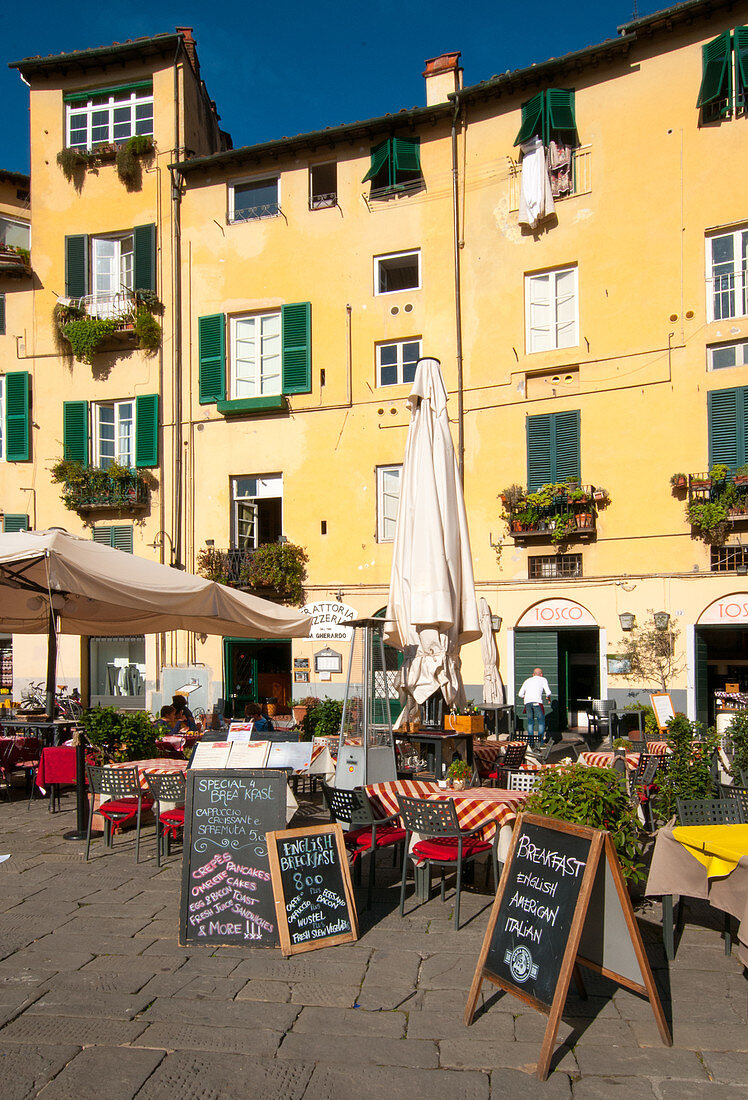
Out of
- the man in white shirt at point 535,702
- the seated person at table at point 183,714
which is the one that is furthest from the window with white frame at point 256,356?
the seated person at table at point 183,714

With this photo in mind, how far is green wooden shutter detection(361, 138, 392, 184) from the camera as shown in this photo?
62.1ft

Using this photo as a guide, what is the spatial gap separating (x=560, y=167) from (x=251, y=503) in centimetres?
981

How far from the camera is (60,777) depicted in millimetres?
9664

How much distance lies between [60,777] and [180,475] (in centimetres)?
1105

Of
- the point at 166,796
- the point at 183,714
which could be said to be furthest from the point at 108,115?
the point at 166,796

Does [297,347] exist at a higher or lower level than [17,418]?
higher

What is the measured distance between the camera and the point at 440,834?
19.4ft

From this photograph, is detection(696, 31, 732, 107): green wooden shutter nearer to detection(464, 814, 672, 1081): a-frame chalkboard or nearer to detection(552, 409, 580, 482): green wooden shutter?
detection(552, 409, 580, 482): green wooden shutter

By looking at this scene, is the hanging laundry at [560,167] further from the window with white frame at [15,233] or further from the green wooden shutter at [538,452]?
the window with white frame at [15,233]

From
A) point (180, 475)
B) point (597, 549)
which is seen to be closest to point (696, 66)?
point (597, 549)

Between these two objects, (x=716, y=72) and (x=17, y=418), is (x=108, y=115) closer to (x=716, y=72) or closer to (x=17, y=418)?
(x=17, y=418)

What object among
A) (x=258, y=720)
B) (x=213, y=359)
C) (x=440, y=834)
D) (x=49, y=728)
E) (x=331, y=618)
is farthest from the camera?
(x=213, y=359)

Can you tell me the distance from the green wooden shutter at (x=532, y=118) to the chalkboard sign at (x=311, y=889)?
16315 mm

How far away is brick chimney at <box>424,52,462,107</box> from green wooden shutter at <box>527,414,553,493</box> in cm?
776
